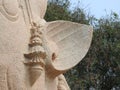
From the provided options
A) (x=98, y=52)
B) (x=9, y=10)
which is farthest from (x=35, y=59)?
(x=98, y=52)

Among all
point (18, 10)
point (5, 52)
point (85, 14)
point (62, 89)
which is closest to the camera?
point (5, 52)

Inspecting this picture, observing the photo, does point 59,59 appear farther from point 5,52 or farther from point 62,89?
point 5,52

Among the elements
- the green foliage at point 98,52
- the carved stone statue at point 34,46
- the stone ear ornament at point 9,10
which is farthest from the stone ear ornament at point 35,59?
the green foliage at point 98,52

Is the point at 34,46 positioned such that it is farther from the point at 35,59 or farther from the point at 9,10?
the point at 9,10

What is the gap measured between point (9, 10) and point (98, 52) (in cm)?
1166

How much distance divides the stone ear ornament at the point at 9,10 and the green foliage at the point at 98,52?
10179 mm

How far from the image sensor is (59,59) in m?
5.33

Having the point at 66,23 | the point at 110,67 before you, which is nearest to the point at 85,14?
the point at 110,67

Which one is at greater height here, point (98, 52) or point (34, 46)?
point (34, 46)

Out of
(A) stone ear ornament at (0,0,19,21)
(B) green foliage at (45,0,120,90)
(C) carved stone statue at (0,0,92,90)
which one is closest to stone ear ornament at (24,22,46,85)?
(C) carved stone statue at (0,0,92,90)

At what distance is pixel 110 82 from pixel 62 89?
11.3 m

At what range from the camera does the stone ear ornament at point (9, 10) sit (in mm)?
4875

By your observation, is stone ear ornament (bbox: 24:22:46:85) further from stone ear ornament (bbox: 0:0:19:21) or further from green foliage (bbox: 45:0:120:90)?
green foliage (bbox: 45:0:120:90)

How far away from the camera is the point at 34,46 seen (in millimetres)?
4902
